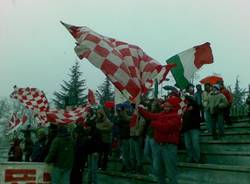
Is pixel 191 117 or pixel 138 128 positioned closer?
pixel 191 117

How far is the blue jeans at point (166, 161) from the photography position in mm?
10680

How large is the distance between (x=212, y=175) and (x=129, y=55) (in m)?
3.10

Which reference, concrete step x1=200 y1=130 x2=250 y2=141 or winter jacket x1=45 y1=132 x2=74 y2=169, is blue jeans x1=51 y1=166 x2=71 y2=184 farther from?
concrete step x1=200 y1=130 x2=250 y2=141

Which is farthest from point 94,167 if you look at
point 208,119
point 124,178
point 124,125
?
point 208,119

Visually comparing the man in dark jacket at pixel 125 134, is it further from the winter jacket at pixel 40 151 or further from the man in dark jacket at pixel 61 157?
the winter jacket at pixel 40 151

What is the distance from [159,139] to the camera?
1077cm

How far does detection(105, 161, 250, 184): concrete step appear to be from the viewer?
10.1 meters

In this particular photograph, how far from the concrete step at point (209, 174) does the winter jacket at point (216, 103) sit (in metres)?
2.42

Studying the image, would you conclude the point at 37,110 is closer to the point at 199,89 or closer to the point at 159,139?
the point at 199,89

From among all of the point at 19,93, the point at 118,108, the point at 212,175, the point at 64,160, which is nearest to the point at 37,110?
the point at 19,93

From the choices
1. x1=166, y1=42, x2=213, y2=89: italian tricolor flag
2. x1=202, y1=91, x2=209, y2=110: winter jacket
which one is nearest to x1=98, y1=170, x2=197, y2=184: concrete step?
x1=166, y1=42, x2=213, y2=89: italian tricolor flag

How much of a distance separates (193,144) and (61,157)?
3239mm

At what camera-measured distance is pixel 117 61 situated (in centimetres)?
1029

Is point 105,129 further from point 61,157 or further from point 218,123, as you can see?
point 218,123
